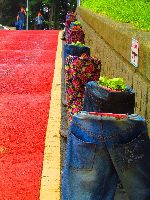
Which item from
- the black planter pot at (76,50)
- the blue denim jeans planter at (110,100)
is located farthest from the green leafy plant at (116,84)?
the black planter pot at (76,50)

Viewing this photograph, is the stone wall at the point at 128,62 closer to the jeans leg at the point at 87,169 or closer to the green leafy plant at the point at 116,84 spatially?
the green leafy plant at the point at 116,84

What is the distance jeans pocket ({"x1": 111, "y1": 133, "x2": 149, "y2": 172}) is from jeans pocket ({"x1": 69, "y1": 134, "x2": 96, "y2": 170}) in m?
0.18

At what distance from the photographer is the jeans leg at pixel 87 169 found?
404 cm

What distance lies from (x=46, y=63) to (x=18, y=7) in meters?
50.2

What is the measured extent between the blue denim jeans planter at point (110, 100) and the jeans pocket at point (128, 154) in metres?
1.29

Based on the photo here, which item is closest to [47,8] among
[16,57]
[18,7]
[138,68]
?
[18,7]

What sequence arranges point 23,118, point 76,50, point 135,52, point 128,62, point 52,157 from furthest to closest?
point 76,50 < point 23,118 < point 52,157 < point 128,62 < point 135,52

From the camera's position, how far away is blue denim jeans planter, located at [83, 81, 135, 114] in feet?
17.6

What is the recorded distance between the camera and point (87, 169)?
13.4 feet

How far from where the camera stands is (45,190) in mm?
5730

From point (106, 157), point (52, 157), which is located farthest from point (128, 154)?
point (52, 157)

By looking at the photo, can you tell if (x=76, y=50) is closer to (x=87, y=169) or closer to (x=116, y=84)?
(x=116, y=84)

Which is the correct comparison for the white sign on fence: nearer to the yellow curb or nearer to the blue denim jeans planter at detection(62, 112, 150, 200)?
the yellow curb

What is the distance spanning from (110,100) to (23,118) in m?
3.89
